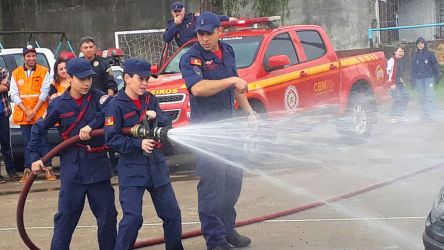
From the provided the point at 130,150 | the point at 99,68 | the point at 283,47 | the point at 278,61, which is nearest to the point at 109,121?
the point at 130,150

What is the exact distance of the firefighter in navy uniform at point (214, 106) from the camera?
570cm

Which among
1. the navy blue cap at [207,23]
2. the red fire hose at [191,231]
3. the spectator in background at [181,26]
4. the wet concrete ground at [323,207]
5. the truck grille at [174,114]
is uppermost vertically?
the spectator in background at [181,26]

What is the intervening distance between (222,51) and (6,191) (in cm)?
474

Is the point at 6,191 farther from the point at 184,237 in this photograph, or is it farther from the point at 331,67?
the point at 331,67

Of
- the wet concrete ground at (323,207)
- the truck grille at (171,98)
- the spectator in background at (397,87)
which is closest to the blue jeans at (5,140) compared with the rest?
the wet concrete ground at (323,207)

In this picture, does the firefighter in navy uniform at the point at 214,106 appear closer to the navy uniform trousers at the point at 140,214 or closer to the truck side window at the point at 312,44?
the navy uniform trousers at the point at 140,214

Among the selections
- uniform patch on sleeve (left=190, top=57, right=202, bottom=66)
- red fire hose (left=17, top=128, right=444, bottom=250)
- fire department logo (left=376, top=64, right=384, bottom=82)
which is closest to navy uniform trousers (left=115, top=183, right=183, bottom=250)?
red fire hose (left=17, top=128, right=444, bottom=250)

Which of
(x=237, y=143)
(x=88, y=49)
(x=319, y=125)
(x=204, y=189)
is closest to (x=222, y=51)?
(x=237, y=143)

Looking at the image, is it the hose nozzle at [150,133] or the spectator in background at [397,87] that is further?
the spectator in background at [397,87]

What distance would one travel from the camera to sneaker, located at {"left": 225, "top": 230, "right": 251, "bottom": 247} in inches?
235

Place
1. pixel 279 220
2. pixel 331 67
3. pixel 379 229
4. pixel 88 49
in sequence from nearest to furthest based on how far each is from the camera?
pixel 379 229 → pixel 279 220 → pixel 88 49 → pixel 331 67

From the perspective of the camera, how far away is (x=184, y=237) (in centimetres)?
631

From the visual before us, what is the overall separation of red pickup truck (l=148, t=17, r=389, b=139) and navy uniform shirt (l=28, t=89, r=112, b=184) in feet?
13.0

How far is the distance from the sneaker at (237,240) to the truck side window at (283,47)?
4.75 metres
